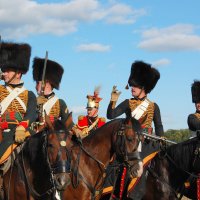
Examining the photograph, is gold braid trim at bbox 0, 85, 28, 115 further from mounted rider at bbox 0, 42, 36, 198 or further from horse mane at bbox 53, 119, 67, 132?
horse mane at bbox 53, 119, 67, 132

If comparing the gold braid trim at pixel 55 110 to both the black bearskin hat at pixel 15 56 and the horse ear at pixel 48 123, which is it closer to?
the black bearskin hat at pixel 15 56

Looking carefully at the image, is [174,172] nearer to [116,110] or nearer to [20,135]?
[116,110]

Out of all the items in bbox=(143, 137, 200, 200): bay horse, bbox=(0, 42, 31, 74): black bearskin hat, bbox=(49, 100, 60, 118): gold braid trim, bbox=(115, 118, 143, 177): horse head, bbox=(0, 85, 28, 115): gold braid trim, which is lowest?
bbox=(143, 137, 200, 200): bay horse

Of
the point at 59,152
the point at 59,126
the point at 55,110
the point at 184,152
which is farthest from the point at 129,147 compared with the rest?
the point at 55,110

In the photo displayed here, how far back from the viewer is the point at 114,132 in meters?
9.43

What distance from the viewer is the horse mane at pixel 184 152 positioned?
10.8 m

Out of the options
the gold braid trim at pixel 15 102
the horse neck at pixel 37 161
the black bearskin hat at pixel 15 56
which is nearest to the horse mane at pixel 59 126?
the horse neck at pixel 37 161

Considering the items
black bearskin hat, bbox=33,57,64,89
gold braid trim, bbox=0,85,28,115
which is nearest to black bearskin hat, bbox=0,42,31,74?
gold braid trim, bbox=0,85,28,115

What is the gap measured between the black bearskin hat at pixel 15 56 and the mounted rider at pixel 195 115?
4.02 meters

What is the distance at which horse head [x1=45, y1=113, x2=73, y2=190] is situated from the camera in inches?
313

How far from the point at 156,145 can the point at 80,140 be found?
2.55 m

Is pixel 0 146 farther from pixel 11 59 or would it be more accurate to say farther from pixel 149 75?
pixel 149 75

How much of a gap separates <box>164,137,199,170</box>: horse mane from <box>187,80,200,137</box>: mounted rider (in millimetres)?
1090

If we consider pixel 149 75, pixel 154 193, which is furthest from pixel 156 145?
pixel 149 75
